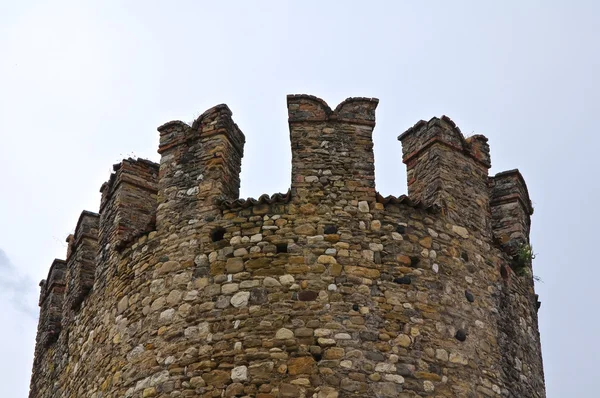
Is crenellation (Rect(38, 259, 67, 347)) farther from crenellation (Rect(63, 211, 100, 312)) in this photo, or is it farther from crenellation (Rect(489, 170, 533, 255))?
crenellation (Rect(489, 170, 533, 255))

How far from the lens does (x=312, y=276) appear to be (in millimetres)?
10727

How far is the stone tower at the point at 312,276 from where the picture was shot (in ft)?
34.1

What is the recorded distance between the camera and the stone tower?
10.4 metres

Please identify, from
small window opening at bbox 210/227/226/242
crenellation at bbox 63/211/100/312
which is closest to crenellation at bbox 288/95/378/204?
small window opening at bbox 210/227/226/242

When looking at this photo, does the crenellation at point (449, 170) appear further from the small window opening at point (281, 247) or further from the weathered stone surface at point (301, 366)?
the weathered stone surface at point (301, 366)

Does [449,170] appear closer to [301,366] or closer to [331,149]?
[331,149]

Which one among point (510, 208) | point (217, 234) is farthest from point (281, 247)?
point (510, 208)

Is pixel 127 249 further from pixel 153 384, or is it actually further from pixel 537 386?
pixel 537 386

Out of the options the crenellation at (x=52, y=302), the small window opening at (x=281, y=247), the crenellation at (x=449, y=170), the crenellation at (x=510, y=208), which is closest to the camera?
the small window opening at (x=281, y=247)

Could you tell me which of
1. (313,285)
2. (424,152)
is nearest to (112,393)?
(313,285)

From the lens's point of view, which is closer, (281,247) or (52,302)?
(281,247)

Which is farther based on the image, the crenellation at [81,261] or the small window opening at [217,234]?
the crenellation at [81,261]

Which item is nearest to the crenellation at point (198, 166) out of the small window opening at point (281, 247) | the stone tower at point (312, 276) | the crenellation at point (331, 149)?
the stone tower at point (312, 276)

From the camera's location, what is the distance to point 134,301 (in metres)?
11.4
